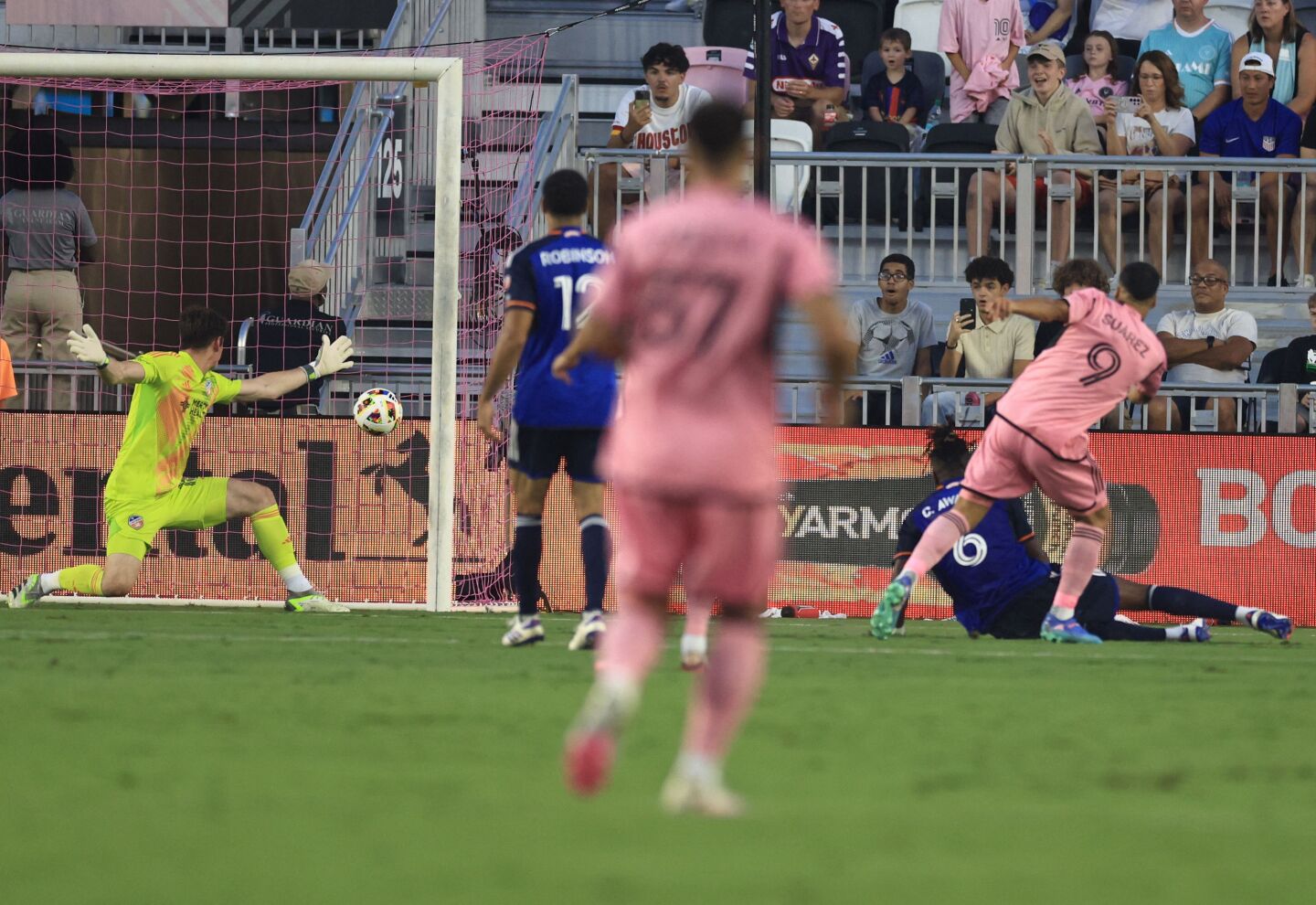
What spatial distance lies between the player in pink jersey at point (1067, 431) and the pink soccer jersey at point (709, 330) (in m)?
5.60

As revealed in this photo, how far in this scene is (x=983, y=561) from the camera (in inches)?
416

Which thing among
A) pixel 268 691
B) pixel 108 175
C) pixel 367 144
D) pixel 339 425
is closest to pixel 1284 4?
pixel 367 144

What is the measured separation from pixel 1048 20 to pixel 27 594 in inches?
439

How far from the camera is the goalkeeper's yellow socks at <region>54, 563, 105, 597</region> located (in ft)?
38.8

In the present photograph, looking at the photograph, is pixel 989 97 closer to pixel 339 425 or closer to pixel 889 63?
pixel 889 63

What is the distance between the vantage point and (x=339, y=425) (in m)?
13.4

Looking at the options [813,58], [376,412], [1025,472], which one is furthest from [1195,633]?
[813,58]

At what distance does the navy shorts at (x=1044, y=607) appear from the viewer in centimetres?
1062

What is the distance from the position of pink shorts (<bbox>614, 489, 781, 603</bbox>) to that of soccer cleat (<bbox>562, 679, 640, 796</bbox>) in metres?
0.38

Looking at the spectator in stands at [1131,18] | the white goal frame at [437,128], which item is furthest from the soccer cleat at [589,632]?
the spectator in stands at [1131,18]

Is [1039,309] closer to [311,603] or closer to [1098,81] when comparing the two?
[311,603]

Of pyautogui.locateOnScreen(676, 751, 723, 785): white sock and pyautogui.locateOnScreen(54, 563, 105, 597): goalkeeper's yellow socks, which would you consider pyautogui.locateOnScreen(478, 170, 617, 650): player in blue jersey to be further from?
pyautogui.locateOnScreen(676, 751, 723, 785): white sock

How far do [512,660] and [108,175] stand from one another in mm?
11181

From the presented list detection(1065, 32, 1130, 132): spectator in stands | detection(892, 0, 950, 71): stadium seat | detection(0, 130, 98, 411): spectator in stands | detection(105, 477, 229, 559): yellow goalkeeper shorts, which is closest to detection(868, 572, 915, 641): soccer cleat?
detection(105, 477, 229, 559): yellow goalkeeper shorts
